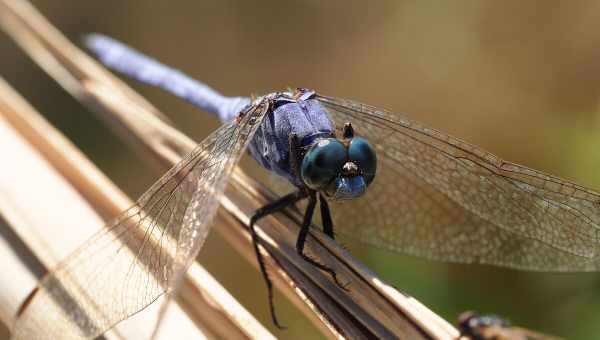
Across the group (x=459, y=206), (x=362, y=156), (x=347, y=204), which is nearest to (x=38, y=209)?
(x=362, y=156)

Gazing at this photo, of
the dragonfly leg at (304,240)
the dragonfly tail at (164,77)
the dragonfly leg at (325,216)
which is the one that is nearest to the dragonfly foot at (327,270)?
the dragonfly leg at (304,240)

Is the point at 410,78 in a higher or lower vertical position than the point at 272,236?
lower

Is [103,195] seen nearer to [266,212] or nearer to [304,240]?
[266,212]

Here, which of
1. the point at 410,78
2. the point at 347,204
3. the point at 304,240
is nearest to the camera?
the point at 304,240

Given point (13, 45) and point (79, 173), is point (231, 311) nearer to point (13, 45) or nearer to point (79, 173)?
point (79, 173)

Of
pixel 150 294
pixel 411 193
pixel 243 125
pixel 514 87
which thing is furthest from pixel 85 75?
pixel 514 87

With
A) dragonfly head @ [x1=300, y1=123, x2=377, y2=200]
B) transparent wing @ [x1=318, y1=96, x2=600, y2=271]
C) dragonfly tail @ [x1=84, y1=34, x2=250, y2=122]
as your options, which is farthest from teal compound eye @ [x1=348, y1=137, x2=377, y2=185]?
dragonfly tail @ [x1=84, y1=34, x2=250, y2=122]

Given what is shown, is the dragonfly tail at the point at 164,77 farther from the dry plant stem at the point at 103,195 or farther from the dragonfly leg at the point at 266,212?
the dry plant stem at the point at 103,195

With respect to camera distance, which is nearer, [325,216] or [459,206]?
[325,216]
